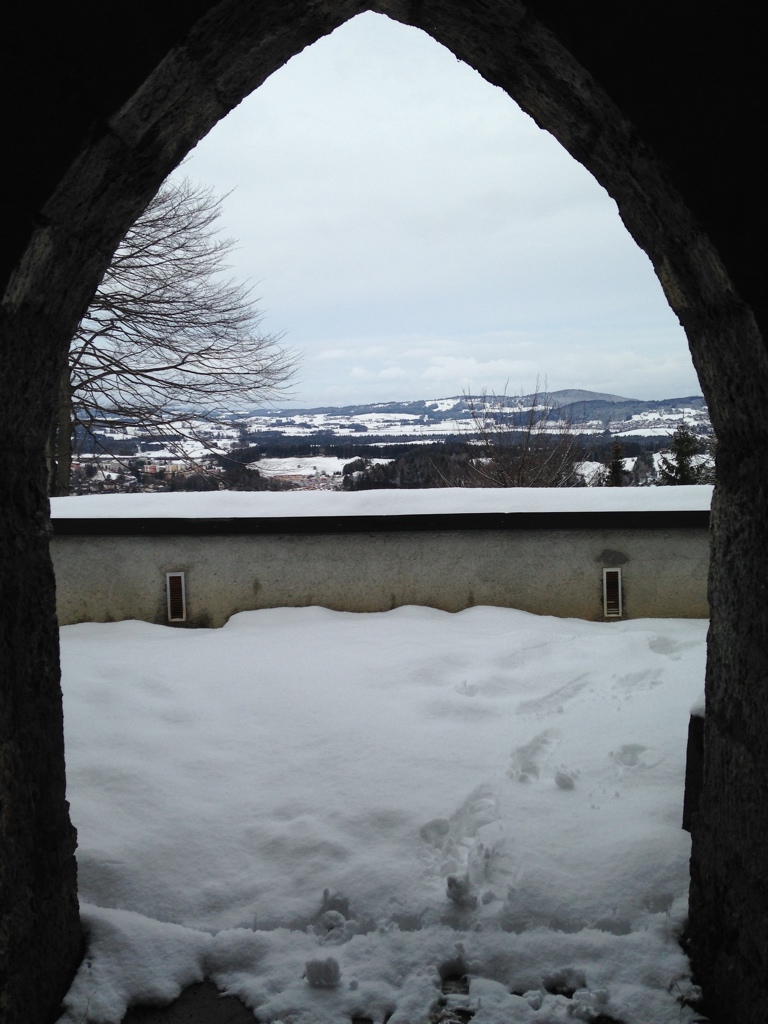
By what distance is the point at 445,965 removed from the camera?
2193 mm

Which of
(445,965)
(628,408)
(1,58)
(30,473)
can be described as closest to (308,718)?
(445,965)

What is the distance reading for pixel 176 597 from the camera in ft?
19.6

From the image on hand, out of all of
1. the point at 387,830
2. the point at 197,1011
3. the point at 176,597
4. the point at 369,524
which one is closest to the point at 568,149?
the point at 387,830

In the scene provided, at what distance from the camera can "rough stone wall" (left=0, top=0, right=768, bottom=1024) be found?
1521 mm

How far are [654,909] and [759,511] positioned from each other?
1437 millimetres

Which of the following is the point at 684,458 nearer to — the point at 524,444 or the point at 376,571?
the point at 524,444

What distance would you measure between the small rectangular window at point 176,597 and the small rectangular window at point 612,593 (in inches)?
136

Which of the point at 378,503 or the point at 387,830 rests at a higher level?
the point at 378,503

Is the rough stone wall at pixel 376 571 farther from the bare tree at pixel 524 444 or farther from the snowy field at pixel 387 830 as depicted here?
the bare tree at pixel 524 444

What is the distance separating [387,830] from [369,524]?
3204 millimetres

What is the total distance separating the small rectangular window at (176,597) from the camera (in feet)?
19.5

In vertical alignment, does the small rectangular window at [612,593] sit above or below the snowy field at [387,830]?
above

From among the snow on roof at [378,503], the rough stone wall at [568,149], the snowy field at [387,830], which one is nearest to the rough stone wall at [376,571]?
the snow on roof at [378,503]

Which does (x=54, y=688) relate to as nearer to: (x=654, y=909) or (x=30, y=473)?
(x=30, y=473)
